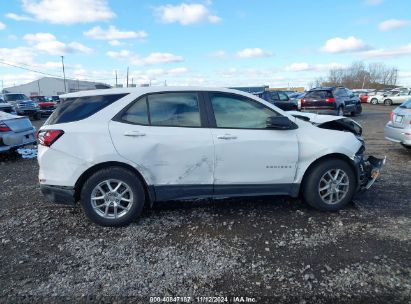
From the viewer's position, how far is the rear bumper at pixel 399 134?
24.6 feet

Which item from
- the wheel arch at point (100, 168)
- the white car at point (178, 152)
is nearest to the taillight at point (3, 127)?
the white car at point (178, 152)

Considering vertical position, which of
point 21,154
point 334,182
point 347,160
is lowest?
point 21,154

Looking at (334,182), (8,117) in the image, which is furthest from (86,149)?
(8,117)

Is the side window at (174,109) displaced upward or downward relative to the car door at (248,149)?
upward

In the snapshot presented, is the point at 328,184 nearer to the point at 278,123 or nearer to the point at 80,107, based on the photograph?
the point at 278,123

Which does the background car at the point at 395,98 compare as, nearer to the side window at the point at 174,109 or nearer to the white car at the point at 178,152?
the white car at the point at 178,152

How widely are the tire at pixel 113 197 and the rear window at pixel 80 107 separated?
2.44ft

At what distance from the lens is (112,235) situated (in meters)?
3.87

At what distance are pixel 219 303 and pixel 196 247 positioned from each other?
0.94 metres

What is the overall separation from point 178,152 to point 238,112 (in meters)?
0.94

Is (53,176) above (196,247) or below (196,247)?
above

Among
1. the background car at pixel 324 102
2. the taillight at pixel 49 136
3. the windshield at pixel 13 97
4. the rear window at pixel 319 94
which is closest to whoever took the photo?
the taillight at pixel 49 136

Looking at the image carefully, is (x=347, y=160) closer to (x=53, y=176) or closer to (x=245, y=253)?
(x=245, y=253)

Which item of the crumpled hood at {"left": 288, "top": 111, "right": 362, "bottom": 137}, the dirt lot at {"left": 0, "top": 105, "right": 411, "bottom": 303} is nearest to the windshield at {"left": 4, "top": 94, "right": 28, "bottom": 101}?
the dirt lot at {"left": 0, "top": 105, "right": 411, "bottom": 303}
